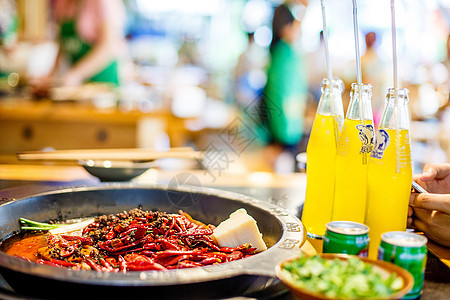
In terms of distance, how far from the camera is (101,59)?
562 cm

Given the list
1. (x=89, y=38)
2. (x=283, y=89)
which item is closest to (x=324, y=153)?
(x=283, y=89)

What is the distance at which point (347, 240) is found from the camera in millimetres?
1116

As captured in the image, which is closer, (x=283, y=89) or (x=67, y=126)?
(x=67, y=126)

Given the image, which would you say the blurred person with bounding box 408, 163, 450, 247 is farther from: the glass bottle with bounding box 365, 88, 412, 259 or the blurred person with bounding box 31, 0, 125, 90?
the blurred person with bounding box 31, 0, 125, 90

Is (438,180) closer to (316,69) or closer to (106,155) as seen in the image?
(106,155)

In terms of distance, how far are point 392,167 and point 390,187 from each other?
0.06 meters

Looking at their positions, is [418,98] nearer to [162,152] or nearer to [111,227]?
[162,152]

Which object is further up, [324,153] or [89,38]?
[89,38]

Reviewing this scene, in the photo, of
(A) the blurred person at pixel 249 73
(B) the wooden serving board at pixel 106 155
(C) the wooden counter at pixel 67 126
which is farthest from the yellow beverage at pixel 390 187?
(A) the blurred person at pixel 249 73

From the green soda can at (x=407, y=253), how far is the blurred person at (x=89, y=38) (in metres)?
4.96

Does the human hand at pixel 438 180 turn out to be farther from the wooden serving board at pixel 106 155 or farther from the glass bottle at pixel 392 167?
the wooden serving board at pixel 106 155

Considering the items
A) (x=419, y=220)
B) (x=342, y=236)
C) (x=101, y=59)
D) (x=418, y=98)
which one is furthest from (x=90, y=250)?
(x=418, y=98)

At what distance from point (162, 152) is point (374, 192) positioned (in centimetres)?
150

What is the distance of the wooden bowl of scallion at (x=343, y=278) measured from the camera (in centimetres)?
89
